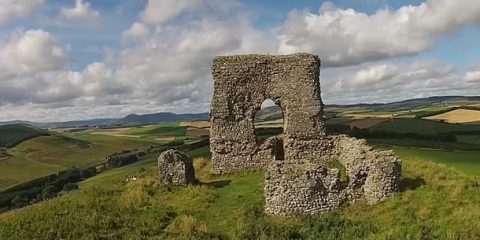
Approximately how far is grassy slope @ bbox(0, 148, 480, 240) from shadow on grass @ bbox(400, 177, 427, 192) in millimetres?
33

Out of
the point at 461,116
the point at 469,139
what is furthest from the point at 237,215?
the point at 461,116

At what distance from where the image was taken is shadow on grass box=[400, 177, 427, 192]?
1644 centimetres

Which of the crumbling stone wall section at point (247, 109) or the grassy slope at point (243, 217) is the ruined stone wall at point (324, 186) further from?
the crumbling stone wall section at point (247, 109)

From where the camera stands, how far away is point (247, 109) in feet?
75.9

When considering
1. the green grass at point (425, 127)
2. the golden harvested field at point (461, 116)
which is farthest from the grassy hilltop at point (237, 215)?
the golden harvested field at point (461, 116)

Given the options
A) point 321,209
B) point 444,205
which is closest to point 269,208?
point 321,209

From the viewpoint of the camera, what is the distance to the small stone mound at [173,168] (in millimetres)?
20219

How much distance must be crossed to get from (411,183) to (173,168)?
918 cm

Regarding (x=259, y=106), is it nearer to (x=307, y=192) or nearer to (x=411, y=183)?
(x=307, y=192)

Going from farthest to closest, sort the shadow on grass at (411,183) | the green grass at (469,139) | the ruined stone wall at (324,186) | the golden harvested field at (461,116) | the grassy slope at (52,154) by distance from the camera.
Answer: the grassy slope at (52,154) < the golden harvested field at (461,116) < the green grass at (469,139) < the shadow on grass at (411,183) < the ruined stone wall at (324,186)

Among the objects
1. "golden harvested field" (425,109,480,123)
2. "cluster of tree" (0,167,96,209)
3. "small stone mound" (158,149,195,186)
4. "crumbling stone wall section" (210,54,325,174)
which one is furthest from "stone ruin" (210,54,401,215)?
"golden harvested field" (425,109,480,123)

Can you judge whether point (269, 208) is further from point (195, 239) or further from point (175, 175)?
point (175, 175)

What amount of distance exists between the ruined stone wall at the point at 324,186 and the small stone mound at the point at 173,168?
497 centimetres

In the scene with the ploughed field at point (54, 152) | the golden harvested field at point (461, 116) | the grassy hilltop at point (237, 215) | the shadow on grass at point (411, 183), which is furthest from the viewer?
the ploughed field at point (54, 152)
